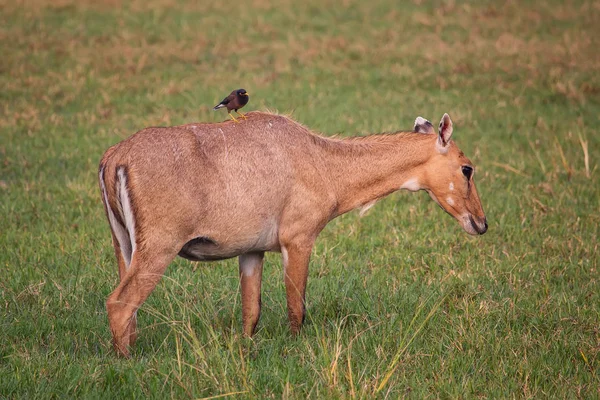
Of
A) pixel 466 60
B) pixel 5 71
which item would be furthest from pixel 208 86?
pixel 466 60

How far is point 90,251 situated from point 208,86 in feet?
24.6

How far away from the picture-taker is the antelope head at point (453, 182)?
24.0 ft

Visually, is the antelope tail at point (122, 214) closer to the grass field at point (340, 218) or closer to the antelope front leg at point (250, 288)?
the grass field at point (340, 218)

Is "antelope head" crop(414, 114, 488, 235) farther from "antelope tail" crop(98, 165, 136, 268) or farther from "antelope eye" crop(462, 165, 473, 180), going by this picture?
"antelope tail" crop(98, 165, 136, 268)

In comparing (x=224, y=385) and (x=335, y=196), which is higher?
(x=335, y=196)

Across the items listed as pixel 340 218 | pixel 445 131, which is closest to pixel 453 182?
pixel 445 131

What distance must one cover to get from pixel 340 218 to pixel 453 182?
2.88 metres

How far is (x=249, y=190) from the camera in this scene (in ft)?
21.4

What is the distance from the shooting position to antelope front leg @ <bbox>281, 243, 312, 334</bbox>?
22.1ft

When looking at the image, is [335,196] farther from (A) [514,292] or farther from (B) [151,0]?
(B) [151,0]

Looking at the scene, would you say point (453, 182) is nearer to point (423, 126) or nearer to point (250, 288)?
point (423, 126)

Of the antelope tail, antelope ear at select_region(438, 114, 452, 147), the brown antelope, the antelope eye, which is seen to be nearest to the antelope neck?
the brown antelope

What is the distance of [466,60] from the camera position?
17266 millimetres

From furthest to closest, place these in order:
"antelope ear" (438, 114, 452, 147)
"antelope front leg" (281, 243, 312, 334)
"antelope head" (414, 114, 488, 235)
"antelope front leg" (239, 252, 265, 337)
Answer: "antelope head" (414, 114, 488, 235) < "antelope ear" (438, 114, 452, 147) < "antelope front leg" (239, 252, 265, 337) < "antelope front leg" (281, 243, 312, 334)
